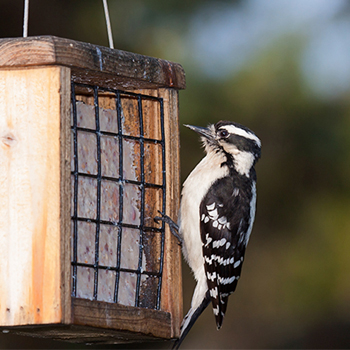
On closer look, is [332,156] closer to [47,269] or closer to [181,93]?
[181,93]

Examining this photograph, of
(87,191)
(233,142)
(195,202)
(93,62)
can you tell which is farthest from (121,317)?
(233,142)

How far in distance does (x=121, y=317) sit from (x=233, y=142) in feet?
4.08

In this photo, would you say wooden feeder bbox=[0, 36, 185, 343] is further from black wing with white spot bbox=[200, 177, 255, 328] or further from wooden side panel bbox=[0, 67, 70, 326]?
black wing with white spot bbox=[200, 177, 255, 328]

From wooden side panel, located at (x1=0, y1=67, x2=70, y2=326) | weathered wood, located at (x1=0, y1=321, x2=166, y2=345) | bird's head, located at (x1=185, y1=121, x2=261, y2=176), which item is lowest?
weathered wood, located at (x1=0, y1=321, x2=166, y2=345)

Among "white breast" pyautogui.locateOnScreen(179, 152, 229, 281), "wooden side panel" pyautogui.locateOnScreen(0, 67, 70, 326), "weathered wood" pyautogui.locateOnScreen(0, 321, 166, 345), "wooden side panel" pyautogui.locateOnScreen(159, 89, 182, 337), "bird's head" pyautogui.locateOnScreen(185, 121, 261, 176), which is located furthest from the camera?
"bird's head" pyautogui.locateOnScreen(185, 121, 261, 176)

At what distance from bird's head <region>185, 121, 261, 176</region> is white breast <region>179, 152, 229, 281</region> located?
0.05 m

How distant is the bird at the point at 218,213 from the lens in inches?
152

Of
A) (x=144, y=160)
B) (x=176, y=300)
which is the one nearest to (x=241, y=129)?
(x=144, y=160)

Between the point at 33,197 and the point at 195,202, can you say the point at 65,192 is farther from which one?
the point at 195,202

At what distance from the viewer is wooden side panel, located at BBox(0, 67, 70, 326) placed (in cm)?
295

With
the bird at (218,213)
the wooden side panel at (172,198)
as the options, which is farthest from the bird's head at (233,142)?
the wooden side panel at (172,198)

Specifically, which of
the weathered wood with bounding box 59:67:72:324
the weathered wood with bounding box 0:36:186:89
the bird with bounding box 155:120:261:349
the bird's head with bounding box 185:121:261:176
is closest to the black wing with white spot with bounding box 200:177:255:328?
the bird with bounding box 155:120:261:349

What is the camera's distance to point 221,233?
3928mm

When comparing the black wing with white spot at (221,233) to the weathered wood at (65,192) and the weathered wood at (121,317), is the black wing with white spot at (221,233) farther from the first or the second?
the weathered wood at (65,192)
